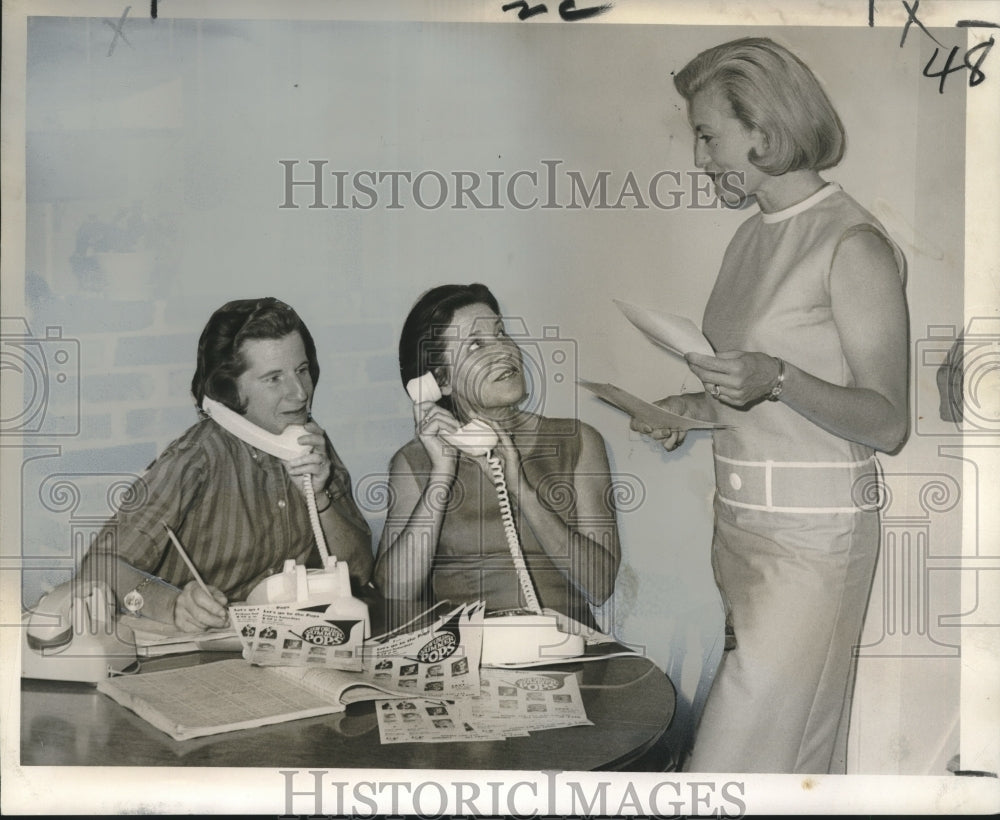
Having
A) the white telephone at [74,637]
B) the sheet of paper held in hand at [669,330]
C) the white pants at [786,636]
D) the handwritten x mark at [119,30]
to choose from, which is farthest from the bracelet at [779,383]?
the handwritten x mark at [119,30]

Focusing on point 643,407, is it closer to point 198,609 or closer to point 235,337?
point 235,337

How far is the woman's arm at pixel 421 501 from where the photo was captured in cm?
288

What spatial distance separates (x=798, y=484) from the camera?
2.83 m

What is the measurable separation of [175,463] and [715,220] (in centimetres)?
160

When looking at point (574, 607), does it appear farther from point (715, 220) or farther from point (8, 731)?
point (8, 731)

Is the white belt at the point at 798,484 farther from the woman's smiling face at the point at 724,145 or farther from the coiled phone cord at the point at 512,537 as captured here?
the woman's smiling face at the point at 724,145

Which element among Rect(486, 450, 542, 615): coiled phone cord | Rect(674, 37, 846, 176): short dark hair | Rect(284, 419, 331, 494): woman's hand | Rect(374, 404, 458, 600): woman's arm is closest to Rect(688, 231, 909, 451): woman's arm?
Rect(674, 37, 846, 176): short dark hair

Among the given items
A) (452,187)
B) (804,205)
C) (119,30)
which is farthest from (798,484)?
(119,30)

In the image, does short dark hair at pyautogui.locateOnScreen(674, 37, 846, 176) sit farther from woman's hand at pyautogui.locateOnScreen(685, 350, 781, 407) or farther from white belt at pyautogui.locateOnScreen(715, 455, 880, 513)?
white belt at pyautogui.locateOnScreen(715, 455, 880, 513)

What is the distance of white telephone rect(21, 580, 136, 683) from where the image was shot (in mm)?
2883

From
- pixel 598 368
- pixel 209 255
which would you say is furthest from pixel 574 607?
pixel 209 255

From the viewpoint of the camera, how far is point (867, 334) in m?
2.81

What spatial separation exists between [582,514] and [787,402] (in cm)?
62

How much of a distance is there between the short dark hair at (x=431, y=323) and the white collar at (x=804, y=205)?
30.7 inches
